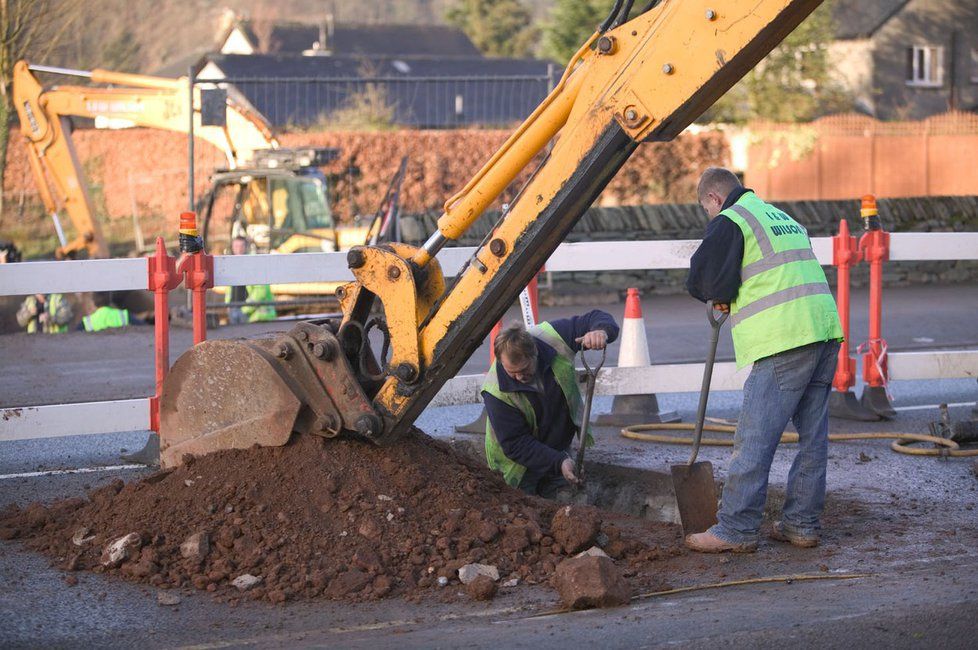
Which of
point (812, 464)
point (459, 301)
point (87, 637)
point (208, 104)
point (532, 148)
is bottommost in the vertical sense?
point (87, 637)

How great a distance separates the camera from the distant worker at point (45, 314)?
15438 mm

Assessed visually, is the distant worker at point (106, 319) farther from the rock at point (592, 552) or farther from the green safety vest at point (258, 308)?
the rock at point (592, 552)

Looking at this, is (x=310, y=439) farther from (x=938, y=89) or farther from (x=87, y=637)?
(x=938, y=89)

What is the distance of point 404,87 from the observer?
1267 inches

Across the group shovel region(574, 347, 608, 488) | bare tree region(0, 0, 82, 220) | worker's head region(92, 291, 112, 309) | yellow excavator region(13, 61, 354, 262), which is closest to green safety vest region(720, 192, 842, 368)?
shovel region(574, 347, 608, 488)

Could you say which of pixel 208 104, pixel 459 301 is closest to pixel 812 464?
pixel 459 301

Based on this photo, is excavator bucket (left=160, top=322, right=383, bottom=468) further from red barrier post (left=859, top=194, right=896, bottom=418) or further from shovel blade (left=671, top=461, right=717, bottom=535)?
red barrier post (left=859, top=194, right=896, bottom=418)

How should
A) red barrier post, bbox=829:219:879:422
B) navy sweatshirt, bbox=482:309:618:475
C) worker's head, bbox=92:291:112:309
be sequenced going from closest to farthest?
1. navy sweatshirt, bbox=482:309:618:475
2. red barrier post, bbox=829:219:879:422
3. worker's head, bbox=92:291:112:309

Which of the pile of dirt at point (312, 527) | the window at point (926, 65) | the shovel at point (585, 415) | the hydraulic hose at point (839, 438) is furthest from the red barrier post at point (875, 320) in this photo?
the window at point (926, 65)

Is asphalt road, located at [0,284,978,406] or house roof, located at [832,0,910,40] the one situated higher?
house roof, located at [832,0,910,40]

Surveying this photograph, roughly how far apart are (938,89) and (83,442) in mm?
43457

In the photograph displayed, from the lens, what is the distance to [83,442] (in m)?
7.84

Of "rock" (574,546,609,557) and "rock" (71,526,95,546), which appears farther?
"rock" (71,526,95,546)

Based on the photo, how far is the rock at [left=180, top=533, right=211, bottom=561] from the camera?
4992mm
